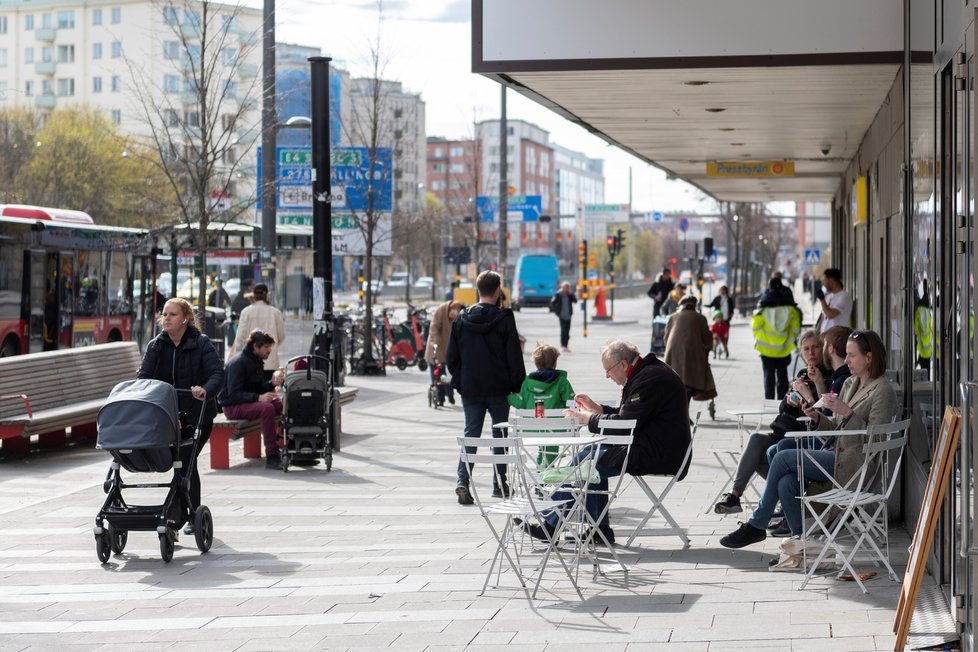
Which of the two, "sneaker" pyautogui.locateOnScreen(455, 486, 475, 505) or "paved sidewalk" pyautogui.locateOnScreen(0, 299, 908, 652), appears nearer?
"paved sidewalk" pyautogui.locateOnScreen(0, 299, 908, 652)

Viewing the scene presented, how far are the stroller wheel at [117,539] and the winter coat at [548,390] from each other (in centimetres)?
335

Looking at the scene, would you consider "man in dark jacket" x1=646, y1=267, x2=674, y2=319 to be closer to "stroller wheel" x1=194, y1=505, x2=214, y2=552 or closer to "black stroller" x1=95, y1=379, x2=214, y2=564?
"stroller wheel" x1=194, y1=505, x2=214, y2=552

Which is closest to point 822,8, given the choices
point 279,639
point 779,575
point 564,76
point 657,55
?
point 657,55

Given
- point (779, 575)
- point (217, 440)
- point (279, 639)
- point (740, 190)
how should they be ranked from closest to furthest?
point (279, 639) < point (779, 575) < point (217, 440) < point (740, 190)

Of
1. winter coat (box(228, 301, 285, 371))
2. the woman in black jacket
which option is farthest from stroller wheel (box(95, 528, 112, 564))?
winter coat (box(228, 301, 285, 371))

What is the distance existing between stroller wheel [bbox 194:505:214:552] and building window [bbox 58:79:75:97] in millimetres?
111343

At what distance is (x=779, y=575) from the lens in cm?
809

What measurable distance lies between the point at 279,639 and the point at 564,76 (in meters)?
6.01

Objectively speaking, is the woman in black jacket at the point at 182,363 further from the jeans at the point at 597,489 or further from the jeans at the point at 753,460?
the jeans at the point at 753,460

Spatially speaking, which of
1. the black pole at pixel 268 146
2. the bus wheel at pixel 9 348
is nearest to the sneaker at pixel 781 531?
the black pole at pixel 268 146

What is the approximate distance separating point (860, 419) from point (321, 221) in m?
7.55

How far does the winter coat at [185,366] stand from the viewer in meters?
9.48

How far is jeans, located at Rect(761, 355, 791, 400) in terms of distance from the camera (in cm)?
1841

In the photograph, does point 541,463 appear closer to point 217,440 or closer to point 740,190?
point 217,440
